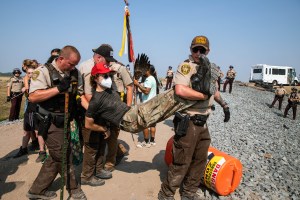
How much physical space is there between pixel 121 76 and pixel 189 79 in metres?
1.70

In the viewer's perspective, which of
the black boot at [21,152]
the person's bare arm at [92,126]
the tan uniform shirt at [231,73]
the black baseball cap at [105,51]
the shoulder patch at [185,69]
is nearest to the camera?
the shoulder patch at [185,69]

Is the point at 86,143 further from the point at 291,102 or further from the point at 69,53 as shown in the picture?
the point at 291,102

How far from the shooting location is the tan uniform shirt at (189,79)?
3.48 meters

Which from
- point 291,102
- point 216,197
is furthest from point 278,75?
point 216,197

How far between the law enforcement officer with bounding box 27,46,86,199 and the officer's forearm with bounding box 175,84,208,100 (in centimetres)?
158

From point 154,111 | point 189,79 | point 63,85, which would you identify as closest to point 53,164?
point 63,85

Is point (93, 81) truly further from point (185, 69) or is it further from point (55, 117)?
point (185, 69)

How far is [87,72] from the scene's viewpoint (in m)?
4.29

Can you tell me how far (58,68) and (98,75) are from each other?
0.61 meters

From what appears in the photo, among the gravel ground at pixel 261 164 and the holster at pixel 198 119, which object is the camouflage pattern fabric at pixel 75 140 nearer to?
the holster at pixel 198 119

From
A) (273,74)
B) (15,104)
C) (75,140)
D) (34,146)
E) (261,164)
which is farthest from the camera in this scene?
(273,74)

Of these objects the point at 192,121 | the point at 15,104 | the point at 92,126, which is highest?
the point at 192,121

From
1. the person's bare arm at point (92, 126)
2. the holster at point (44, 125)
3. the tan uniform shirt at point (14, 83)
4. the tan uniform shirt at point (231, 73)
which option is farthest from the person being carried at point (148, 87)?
the tan uniform shirt at point (231, 73)

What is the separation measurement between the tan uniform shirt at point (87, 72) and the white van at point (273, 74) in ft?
103
